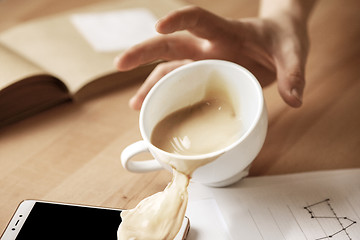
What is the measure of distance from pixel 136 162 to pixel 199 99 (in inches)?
5.4

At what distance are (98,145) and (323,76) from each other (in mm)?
433

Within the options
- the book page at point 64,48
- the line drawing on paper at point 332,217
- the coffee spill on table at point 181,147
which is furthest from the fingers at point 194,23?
the line drawing on paper at point 332,217

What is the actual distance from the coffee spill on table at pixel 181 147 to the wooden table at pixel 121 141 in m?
0.09

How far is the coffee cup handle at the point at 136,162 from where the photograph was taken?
578 mm

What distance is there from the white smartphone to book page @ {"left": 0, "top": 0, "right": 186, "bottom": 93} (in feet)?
0.88

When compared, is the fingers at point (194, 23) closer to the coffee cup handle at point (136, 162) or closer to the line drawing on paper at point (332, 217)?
the coffee cup handle at point (136, 162)

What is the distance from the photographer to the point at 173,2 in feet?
3.26

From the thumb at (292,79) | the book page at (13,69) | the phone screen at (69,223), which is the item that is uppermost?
the book page at (13,69)

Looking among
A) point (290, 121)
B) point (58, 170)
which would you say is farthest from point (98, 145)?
point (290, 121)

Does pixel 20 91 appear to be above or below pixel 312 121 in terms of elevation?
above

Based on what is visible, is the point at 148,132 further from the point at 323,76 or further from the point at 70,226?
the point at 323,76

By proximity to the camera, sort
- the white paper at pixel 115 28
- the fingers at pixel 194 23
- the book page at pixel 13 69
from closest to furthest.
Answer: the fingers at pixel 194 23 → the book page at pixel 13 69 → the white paper at pixel 115 28

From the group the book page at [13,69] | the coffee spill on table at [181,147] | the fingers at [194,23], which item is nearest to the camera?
the coffee spill on table at [181,147]

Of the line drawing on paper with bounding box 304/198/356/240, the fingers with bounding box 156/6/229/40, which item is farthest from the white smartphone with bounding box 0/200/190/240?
the fingers with bounding box 156/6/229/40
